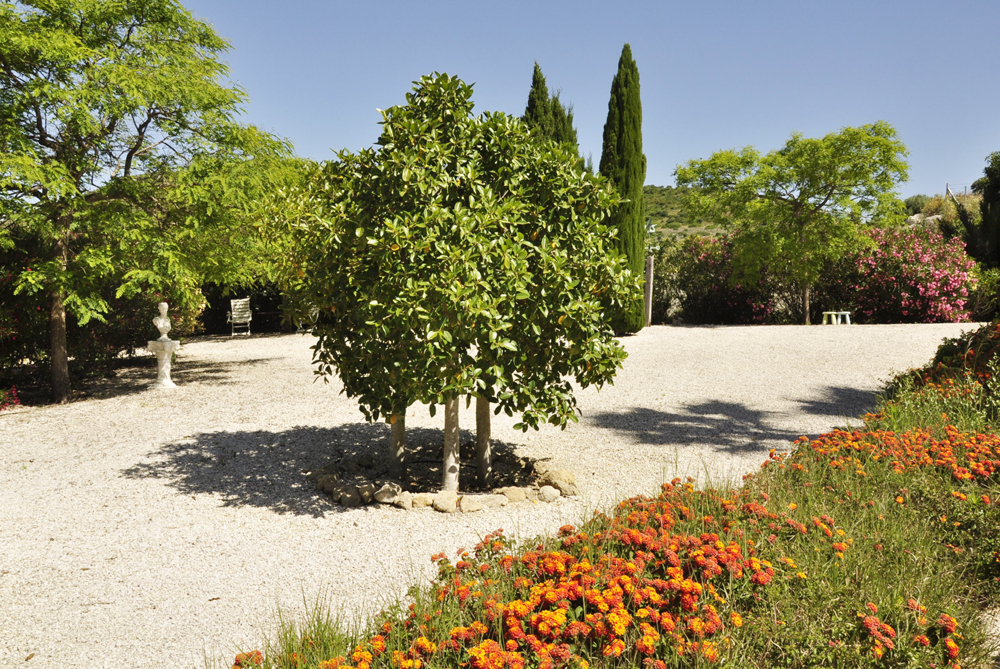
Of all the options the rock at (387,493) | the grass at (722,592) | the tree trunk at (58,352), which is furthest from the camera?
the tree trunk at (58,352)

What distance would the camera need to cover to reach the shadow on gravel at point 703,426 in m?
5.87

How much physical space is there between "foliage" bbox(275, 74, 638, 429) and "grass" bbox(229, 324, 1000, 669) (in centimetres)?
113

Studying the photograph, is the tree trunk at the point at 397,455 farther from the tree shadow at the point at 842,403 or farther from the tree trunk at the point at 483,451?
the tree shadow at the point at 842,403

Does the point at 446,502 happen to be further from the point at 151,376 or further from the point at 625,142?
the point at 625,142

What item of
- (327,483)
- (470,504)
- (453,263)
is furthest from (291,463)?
(453,263)

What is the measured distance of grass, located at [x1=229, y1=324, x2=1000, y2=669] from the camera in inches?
90.0

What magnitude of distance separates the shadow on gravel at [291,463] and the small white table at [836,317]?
10506 millimetres

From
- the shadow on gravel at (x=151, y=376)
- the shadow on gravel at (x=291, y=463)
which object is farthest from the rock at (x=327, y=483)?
the shadow on gravel at (x=151, y=376)

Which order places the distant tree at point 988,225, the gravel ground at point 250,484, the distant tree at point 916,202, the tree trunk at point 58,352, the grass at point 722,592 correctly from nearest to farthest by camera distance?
the grass at point 722,592 → the gravel ground at point 250,484 → the tree trunk at point 58,352 → the distant tree at point 988,225 → the distant tree at point 916,202

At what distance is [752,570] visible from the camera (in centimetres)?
265

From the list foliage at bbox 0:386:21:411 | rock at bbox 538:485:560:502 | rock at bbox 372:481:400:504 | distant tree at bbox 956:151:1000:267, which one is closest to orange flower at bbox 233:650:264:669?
rock at bbox 372:481:400:504

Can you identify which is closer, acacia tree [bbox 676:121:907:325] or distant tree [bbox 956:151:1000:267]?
acacia tree [bbox 676:121:907:325]

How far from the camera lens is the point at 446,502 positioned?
430 cm

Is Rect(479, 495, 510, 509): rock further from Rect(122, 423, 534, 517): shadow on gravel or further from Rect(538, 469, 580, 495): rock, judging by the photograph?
Rect(122, 423, 534, 517): shadow on gravel
